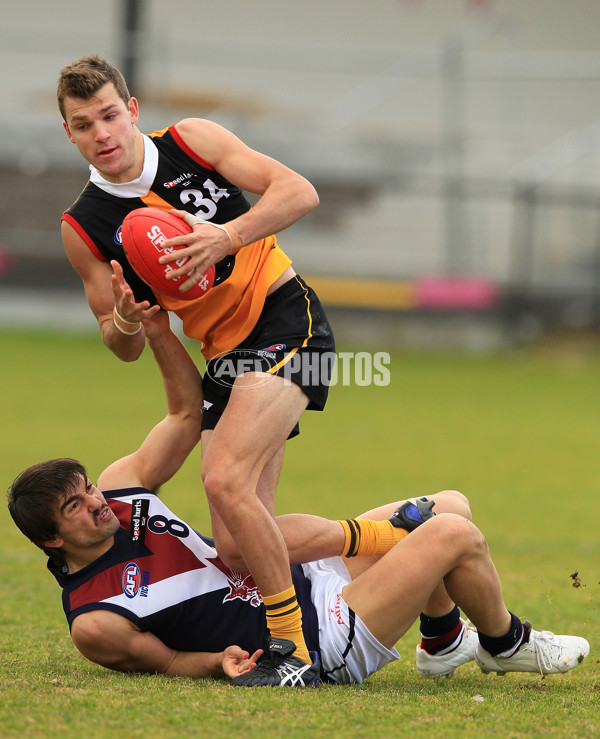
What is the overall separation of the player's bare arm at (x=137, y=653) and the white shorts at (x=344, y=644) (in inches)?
9.7

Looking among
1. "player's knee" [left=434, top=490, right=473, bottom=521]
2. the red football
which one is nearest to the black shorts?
the red football

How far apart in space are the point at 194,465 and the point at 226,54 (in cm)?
1177

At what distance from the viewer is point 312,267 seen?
18156 millimetres

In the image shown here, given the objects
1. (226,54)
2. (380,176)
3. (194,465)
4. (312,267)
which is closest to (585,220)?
(380,176)

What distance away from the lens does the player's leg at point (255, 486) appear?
11.6ft

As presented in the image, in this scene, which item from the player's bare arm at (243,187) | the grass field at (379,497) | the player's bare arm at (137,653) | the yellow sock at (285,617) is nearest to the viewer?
the grass field at (379,497)

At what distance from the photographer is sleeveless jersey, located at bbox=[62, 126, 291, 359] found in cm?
396

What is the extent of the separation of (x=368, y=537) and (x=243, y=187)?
142cm

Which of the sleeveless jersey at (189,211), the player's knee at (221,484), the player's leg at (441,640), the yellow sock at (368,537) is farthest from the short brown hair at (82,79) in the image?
the player's leg at (441,640)

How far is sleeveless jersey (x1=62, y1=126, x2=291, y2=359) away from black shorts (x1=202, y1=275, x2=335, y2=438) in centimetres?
6

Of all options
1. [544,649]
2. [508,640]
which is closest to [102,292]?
[508,640]

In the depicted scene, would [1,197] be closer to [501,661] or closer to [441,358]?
[441,358]

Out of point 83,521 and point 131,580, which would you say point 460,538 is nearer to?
point 131,580

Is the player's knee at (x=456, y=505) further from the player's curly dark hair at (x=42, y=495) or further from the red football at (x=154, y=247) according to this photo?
the player's curly dark hair at (x=42, y=495)
